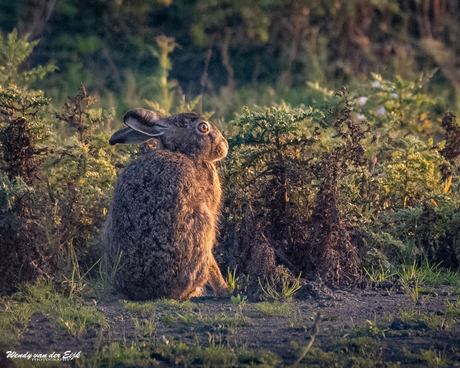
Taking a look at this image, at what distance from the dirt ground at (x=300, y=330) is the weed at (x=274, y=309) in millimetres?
14

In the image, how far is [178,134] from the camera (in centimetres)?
563

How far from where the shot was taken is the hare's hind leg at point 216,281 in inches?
199

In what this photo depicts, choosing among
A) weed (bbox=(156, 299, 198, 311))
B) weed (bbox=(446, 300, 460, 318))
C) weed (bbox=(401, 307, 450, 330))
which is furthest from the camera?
weed (bbox=(156, 299, 198, 311))

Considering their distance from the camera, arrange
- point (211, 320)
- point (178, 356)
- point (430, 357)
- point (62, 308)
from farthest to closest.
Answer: point (62, 308), point (211, 320), point (178, 356), point (430, 357)

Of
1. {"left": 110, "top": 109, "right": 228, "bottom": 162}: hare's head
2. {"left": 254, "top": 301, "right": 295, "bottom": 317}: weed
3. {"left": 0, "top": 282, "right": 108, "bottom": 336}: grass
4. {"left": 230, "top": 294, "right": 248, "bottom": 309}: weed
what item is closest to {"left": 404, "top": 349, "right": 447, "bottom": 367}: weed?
{"left": 254, "top": 301, "right": 295, "bottom": 317}: weed

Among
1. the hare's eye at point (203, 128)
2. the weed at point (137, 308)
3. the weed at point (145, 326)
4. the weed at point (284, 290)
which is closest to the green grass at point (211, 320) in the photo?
the weed at point (145, 326)

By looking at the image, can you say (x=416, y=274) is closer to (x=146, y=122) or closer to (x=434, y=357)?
(x=434, y=357)

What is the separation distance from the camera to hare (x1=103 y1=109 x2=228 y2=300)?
4.75 metres

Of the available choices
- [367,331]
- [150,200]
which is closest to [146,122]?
[150,200]

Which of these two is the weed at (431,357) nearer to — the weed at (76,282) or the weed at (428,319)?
the weed at (428,319)

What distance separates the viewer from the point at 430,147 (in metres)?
5.84

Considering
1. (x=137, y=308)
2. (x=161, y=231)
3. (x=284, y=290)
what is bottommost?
(x=137, y=308)

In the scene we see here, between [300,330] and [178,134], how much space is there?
2520 mm

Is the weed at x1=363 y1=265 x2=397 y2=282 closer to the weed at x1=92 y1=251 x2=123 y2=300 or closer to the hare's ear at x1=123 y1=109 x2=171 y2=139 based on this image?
the weed at x1=92 y1=251 x2=123 y2=300
